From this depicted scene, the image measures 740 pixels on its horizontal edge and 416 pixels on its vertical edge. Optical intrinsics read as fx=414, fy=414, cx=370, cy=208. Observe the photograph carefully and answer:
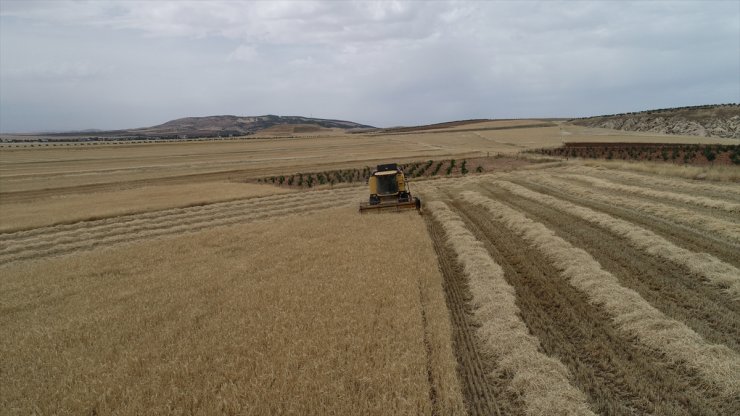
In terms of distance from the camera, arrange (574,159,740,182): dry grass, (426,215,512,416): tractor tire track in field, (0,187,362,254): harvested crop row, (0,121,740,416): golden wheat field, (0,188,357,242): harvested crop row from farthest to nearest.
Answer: (574,159,740,182): dry grass → (0,188,357,242): harvested crop row → (0,187,362,254): harvested crop row → (0,121,740,416): golden wheat field → (426,215,512,416): tractor tire track in field

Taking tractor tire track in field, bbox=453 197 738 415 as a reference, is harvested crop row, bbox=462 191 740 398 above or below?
above

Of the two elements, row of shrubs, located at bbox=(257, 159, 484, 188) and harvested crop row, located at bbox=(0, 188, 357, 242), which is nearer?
harvested crop row, located at bbox=(0, 188, 357, 242)

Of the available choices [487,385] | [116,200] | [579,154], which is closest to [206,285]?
[487,385]

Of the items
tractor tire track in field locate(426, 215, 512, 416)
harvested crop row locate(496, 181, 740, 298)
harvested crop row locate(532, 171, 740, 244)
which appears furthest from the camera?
harvested crop row locate(532, 171, 740, 244)

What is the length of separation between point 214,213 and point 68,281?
11030 millimetres

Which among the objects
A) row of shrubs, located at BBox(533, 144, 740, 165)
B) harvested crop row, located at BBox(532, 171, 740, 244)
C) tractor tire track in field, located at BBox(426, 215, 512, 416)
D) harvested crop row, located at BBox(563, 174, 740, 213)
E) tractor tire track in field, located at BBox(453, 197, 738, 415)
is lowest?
tractor tire track in field, located at BBox(426, 215, 512, 416)

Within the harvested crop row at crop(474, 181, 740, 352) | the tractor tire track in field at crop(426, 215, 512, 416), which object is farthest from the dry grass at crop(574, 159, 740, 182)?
the tractor tire track in field at crop(426, 215, 512, 416)

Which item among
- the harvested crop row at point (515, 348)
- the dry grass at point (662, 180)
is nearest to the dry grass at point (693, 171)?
the dry grass at point (662, 180)

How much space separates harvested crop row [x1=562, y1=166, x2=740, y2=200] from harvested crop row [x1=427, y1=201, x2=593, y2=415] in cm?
1560

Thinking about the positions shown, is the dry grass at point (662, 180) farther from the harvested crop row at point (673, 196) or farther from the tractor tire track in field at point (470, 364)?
the tractor tire track in field at point (470, 364)

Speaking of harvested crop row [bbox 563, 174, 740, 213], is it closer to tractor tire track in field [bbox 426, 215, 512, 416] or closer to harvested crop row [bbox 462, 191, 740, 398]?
harvested crop row [bbox 462, 191, 740, 398]

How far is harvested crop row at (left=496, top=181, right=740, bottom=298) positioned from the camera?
936 cm

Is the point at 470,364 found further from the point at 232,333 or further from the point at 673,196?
the point at 673,196

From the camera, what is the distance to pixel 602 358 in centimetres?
673
